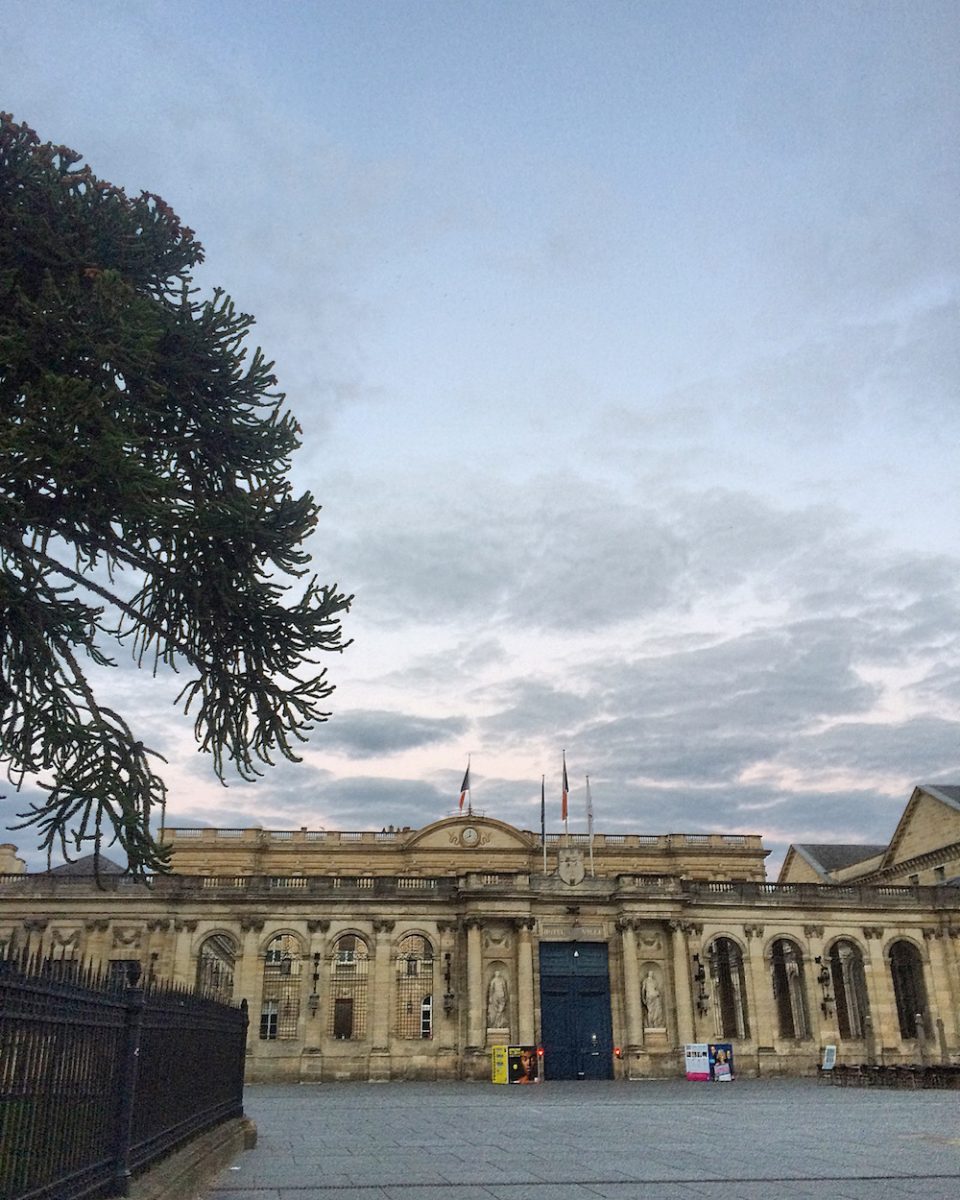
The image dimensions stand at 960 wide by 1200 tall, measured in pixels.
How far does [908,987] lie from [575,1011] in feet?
60.6

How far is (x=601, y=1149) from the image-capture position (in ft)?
46.0

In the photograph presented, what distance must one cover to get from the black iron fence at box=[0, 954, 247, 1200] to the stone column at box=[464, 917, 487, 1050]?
27571mm

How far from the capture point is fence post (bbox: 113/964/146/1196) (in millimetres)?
7793

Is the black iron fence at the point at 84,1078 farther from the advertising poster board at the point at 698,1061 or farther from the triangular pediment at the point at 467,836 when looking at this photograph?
the triangular pediment at the point at 467,836

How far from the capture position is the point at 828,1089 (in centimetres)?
3042

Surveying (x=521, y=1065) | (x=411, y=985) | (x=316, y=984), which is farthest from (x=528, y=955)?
(x=316, y=984)

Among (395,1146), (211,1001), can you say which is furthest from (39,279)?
(395,1146)

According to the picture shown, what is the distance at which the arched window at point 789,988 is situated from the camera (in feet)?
137

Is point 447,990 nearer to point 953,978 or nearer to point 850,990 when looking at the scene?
point 953,978

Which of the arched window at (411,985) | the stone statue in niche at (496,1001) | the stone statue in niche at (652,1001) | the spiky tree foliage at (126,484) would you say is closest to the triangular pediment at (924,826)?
the stone statue in niche at (652,1001)

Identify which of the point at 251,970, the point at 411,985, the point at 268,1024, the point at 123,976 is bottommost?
the point at 268,1024

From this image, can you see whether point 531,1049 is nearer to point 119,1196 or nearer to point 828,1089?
point 828,1089

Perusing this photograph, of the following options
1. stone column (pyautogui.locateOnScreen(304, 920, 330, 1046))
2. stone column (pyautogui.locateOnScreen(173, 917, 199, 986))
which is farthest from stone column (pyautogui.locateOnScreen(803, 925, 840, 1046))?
stone column (pyautogui.locateOnScreen(173, 917, 199, 986))

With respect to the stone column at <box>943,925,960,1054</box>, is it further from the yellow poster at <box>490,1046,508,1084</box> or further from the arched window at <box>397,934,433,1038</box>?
the arched window at <box>397,934,433,1038</box>
